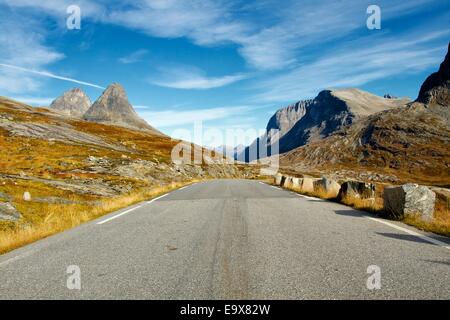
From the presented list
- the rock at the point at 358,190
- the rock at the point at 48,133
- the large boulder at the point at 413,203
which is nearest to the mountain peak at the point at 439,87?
the rock at the point at 48,133

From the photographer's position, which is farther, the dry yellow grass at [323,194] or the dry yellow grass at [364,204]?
the dry yellow grass at [323,194]

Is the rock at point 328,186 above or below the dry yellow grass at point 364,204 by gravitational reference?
above

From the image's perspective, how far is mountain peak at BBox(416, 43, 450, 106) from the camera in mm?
173375

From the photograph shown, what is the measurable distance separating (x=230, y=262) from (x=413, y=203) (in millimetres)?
6982

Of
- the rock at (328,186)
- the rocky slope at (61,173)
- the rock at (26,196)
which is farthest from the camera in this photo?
the rock at (328,186)

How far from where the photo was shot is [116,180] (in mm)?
29516

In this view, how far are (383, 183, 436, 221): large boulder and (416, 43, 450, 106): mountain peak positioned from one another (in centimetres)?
18890

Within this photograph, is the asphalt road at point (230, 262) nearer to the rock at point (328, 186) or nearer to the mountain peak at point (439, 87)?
the rock at point (328, 186)

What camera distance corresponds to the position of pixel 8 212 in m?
12.8

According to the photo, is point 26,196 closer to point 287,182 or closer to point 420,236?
point 420,236

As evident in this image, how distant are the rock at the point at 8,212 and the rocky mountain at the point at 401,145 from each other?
424 feet

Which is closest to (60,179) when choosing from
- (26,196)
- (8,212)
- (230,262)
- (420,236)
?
(26,196)

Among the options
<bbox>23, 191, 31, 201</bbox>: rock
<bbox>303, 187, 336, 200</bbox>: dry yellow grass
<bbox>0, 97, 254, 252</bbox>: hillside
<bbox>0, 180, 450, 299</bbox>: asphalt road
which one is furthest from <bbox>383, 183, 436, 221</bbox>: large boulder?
<bbox>23, 191, 31, 201</bbox>: rock

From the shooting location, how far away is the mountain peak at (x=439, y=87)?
173 meters
